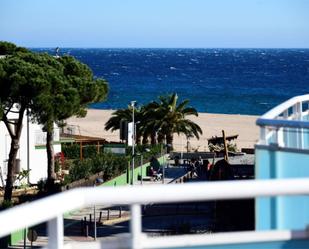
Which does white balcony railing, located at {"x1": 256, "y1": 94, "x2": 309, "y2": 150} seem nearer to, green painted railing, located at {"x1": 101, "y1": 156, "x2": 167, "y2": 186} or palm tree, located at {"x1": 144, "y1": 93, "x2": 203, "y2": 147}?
green painted railing, located at {"x1": 101, "y1": 156, "x2": 167, "y2": 186}

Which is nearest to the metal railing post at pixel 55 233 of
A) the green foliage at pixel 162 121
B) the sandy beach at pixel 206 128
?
the green foliage at pixel 162 121

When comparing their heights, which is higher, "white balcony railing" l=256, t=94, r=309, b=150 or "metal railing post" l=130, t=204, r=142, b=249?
"white balcony railing" l=256, t=94, r=309, b=150

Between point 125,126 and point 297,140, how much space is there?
1193 inches

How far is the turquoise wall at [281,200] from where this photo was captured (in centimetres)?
455

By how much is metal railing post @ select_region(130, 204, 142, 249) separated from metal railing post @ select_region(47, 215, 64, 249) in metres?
0.30

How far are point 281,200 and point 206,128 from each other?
7617cm

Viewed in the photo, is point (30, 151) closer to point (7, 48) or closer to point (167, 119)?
point (7, 48)

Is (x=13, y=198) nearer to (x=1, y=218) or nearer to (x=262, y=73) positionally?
(x=1, y=218)

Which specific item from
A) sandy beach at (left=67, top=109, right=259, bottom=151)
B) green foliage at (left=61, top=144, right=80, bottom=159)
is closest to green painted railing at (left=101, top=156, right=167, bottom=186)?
green foliage at (left=61, top=144, right=80, bottom=159)

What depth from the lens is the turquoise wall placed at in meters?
4.55

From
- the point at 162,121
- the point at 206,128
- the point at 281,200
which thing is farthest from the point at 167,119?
the point at 281,200

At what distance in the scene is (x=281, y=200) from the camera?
4641 mm

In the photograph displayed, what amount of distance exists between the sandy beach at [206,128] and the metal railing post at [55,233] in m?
56.9

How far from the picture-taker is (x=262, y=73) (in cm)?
18838
